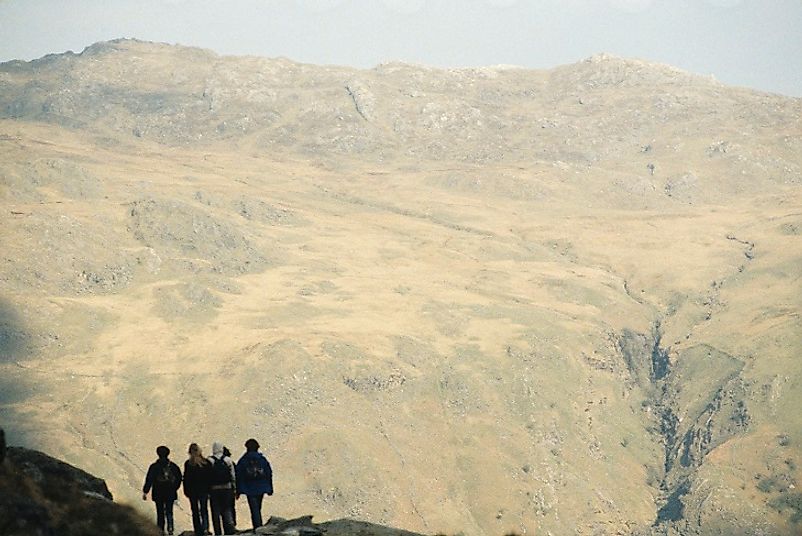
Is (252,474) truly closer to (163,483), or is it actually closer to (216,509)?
(216,509)

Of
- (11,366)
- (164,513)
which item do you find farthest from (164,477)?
(11,366)

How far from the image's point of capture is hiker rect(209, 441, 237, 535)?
2944 cm

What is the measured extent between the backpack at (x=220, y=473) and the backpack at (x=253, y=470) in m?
1.12

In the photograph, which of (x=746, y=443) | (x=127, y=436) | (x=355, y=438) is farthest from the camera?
(x=746, y=443)

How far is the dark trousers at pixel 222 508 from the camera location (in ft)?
96.9

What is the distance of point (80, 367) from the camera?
162125 mm

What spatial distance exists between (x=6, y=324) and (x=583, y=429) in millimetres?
121630

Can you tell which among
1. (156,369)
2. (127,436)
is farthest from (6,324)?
(127,436)

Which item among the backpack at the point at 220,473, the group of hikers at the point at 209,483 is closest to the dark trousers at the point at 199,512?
the group of hikers at the point at 209,483

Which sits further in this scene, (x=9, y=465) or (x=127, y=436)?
(x=127, y=436)

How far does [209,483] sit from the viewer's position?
96.5 ft

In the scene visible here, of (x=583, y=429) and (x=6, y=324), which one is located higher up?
(x=6, y=324)

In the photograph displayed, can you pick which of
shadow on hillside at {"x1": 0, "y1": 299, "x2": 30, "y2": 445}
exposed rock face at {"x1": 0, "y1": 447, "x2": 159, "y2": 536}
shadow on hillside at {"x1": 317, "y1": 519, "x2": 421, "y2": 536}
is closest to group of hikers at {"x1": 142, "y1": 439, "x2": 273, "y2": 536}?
exposed rock face at {"x1": 0, "y1": 447, "x2": 159, "y2": 536}

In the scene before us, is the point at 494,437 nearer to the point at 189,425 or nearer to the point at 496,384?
the point at 496,384
